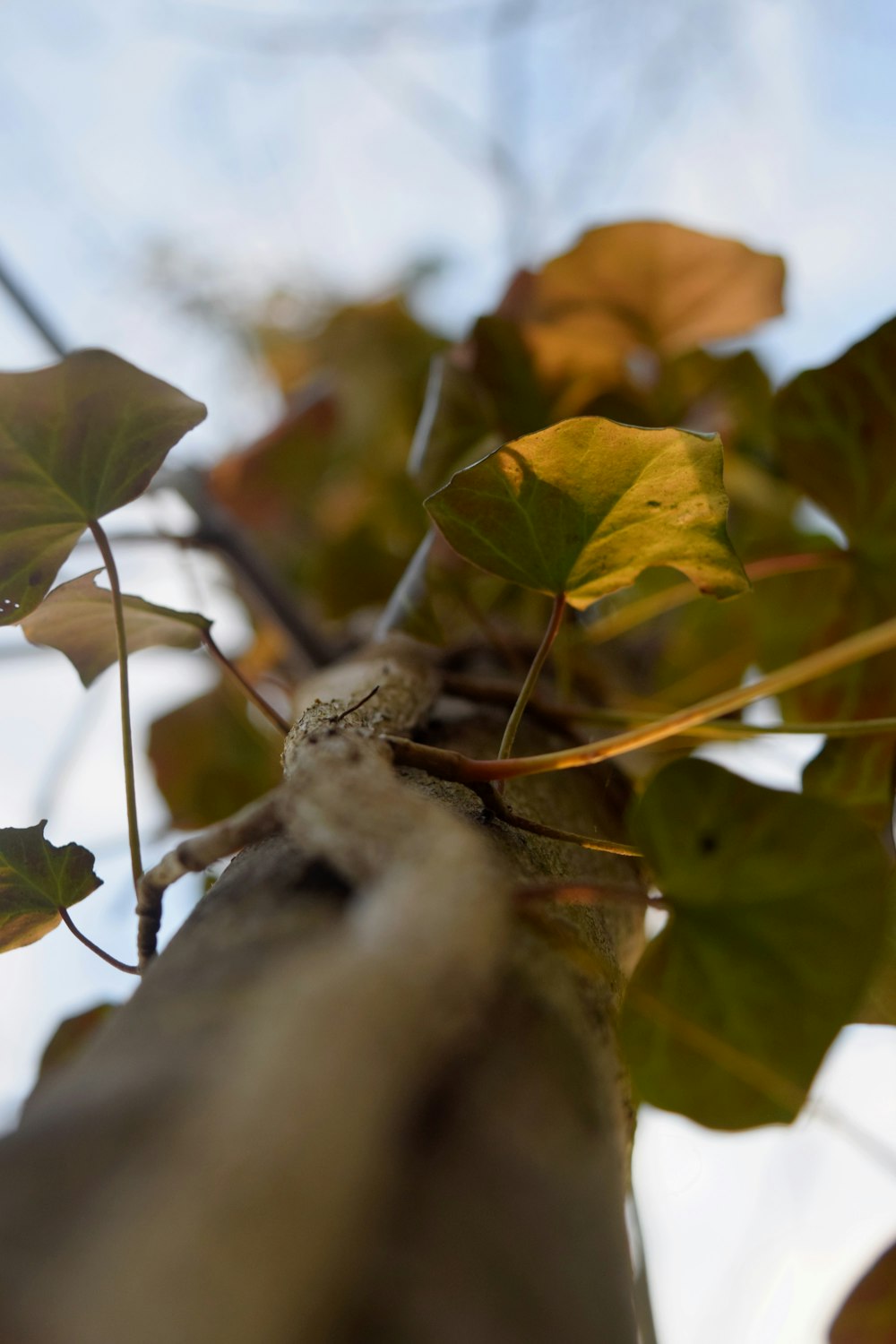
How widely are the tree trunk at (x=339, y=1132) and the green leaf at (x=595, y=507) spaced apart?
0.31ft

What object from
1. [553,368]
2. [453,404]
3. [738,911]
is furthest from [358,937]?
[553,368]

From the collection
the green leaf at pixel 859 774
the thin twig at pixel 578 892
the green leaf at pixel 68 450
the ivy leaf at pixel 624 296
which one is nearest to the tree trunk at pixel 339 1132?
the thin twig at pixel 578 892

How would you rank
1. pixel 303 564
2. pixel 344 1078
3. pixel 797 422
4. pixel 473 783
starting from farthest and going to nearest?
pixel 303 564 < pixel 797 422 < pixel 473 783 < pixel 344 1078

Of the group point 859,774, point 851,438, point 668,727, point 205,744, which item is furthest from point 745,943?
point 205,744

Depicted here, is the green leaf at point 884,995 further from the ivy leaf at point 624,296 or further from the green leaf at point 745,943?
the ivy leaf at point 624,296

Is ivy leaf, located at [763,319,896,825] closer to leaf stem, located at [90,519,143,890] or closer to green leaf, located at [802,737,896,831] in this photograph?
green leaf, located at [802,737,896,831]

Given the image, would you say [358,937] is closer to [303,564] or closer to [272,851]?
[272,851]

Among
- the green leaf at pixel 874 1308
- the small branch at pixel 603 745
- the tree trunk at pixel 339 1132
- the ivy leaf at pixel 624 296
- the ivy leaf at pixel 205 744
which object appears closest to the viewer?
the tree trunk at pixel 339 1132

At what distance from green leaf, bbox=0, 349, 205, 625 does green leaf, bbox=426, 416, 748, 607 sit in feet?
0.31

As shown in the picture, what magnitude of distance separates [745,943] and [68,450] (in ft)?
0.85

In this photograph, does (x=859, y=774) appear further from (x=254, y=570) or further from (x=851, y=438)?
(x=254, y=570)

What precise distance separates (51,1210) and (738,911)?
0.19 meters

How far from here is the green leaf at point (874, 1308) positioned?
0.33m

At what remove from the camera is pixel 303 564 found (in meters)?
1.04
